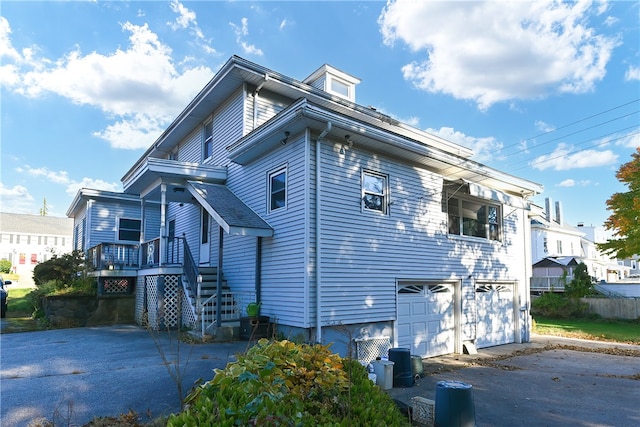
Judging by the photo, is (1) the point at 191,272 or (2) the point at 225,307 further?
(1) the point at 191,272

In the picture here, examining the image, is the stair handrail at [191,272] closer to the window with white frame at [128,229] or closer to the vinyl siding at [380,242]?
the vinyl siding at [380,242]

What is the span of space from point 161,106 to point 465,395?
32664 mm

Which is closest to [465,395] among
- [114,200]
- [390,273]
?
[390,273]

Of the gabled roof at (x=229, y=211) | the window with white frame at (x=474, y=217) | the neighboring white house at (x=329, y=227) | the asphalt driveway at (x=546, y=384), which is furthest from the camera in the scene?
the window with white frame at (x=474, y=217)

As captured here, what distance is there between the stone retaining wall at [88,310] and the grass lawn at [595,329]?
16522 millimetres

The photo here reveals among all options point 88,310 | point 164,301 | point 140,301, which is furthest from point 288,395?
point 88,310

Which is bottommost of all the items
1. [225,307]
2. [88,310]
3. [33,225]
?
[88,310]

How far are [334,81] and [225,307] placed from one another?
9.31 metres

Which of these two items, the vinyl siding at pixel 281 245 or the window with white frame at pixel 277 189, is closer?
the vinyl siding at pixel 281 245

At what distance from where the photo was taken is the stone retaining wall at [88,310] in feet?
43.8

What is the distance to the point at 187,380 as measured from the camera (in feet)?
20.9

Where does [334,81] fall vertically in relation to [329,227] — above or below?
above

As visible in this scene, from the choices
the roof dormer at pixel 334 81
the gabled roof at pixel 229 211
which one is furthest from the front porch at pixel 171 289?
the roof dormer at pixel 334 81

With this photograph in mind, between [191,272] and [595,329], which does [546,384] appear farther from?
[595,329]
